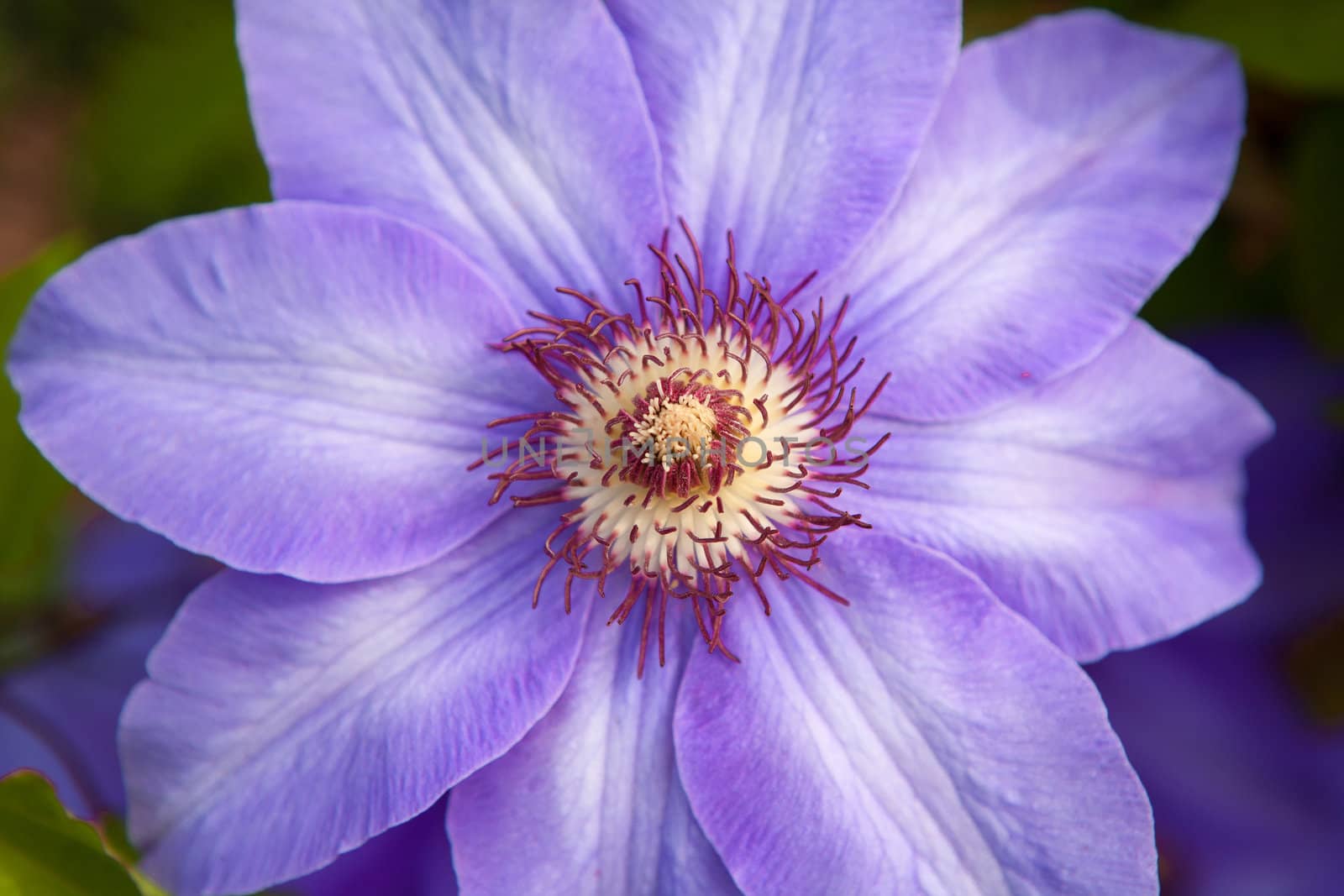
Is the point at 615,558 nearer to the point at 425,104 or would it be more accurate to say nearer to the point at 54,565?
the point at 425,104

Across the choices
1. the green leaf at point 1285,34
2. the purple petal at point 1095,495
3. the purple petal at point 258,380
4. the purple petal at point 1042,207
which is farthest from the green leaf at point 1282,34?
the purple petal at point 258,380

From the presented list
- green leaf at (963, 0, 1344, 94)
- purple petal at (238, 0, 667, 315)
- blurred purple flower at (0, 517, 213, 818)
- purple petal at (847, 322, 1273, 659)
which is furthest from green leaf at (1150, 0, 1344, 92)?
blurred purple flower at (0, 517, 213, 818)

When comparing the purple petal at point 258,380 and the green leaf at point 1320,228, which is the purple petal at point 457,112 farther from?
the green leaf at point 1320,228

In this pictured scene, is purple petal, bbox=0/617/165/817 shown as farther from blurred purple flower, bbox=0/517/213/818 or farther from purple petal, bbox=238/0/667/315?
purple petal, bbox=238/0/667/315

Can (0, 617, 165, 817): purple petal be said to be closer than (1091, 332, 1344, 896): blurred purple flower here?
Yes

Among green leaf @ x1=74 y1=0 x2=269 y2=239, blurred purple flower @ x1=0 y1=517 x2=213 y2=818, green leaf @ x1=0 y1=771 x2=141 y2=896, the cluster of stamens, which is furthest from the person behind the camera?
green leaf @ x1=74 y1=0 x2=269 y2=239

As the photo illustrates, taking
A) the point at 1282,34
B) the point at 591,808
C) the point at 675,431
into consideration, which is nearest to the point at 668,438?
the point at 675,431

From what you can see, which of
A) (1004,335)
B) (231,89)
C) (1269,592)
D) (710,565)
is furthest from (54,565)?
Answer: (1269,592)
